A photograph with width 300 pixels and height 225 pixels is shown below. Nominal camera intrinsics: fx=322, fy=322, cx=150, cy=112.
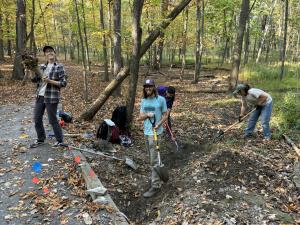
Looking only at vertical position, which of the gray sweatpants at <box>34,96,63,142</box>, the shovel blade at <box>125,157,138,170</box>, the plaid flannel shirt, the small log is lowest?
the shovel blade at <box>125,157,138,170</box>

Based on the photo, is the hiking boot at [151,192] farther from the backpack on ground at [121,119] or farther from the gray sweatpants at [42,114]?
the backpack on ground at [121,119]

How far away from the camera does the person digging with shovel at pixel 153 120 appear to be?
6.36 m

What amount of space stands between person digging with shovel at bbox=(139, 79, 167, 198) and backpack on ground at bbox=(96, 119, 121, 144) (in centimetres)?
229

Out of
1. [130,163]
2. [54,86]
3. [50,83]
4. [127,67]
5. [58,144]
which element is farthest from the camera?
[127,67]

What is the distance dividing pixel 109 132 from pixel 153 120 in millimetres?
2495

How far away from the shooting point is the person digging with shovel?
6355mm

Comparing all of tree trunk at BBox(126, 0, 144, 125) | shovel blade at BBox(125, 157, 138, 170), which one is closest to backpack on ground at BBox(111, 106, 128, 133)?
tree trunk at BBox(126, 0, 144, 125)

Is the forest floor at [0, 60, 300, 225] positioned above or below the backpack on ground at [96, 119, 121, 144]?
below

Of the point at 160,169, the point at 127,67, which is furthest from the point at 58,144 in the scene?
the point at 127,67

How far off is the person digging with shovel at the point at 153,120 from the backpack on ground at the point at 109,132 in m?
2.29

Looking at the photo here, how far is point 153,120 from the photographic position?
6480 mm

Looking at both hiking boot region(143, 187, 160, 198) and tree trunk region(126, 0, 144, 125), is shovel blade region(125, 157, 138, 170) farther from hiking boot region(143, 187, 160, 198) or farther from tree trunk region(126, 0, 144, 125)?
tree trunk region(126, 0, 144, 125)

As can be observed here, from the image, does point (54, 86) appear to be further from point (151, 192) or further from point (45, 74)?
point (151, 192)

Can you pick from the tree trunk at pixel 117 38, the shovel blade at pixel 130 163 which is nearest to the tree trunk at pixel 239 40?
the tree trunk at pixel 117 38
